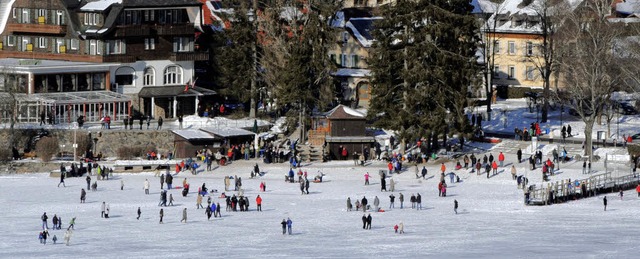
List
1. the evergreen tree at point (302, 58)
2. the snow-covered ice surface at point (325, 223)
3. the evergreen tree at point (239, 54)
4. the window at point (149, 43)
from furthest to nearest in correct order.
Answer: the window at point (149, 43), the evergreen tree at point (239, 54), the evergreen tree at point (302, 58), the snow-covered ice surface at point (325, 223)

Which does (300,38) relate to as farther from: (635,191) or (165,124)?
(635,191)

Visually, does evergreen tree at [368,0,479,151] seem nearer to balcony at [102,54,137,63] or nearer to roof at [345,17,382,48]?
roof at [345,17,382,48]

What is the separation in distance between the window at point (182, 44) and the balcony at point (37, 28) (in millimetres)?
8654

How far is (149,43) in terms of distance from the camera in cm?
12938

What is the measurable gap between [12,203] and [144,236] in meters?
14.0

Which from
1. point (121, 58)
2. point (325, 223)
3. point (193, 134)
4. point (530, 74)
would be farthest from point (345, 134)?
point (530, 74)

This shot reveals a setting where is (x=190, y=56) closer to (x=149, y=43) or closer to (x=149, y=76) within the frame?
(x=149, y=43)

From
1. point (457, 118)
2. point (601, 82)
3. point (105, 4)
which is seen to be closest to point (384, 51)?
point (457, 118)

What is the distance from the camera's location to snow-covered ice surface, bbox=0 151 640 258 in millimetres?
87312

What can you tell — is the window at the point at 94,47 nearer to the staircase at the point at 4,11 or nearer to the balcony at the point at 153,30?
the balcony at the point at 153,30

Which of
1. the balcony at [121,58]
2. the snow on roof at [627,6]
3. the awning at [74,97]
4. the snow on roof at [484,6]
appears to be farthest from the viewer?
the snow on roof at [484,6]

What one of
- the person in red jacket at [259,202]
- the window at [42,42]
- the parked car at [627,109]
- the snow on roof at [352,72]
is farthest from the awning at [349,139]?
the window at [42,42]

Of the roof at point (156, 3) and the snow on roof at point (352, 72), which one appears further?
the snow on roof at point (352, 72)

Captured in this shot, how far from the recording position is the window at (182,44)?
130500mm
